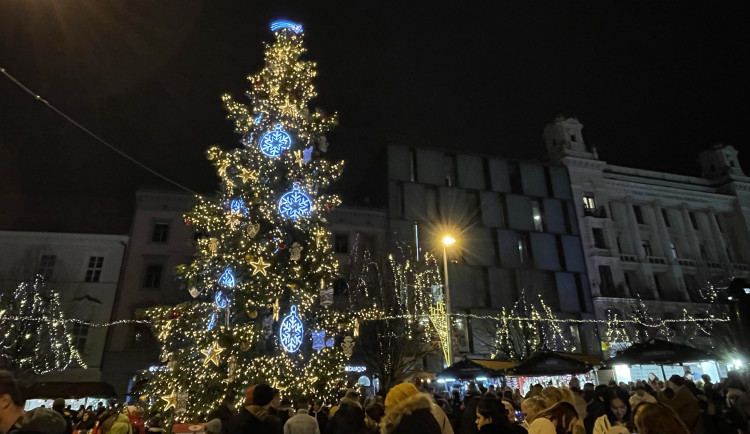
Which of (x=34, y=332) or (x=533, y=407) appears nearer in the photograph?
(x=533, y=407)

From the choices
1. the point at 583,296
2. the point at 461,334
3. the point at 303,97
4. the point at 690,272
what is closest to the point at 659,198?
the point at 690,272

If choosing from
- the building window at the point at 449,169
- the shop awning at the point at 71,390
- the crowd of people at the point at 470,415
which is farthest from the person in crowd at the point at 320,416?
the building window at the point at 449,169

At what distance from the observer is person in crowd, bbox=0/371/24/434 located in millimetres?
2918

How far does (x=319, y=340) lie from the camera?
12.1 metres

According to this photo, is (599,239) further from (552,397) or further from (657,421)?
(657,421)

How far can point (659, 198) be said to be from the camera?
43.3 meters

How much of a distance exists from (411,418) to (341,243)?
29.8 metres

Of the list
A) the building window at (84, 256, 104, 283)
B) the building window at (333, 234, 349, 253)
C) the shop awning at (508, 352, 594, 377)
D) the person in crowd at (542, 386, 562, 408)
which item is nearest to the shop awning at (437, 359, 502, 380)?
the shop awning at (508, 352, 594, 377)

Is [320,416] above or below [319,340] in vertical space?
below

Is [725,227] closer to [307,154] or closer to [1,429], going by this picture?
[307,154]

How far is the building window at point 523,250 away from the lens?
125 ft

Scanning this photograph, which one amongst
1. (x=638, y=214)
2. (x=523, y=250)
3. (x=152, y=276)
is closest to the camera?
(x=152, y=276)

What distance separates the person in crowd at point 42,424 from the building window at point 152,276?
28.6 m

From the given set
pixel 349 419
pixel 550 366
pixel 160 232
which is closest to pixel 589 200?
pixel 550 366
